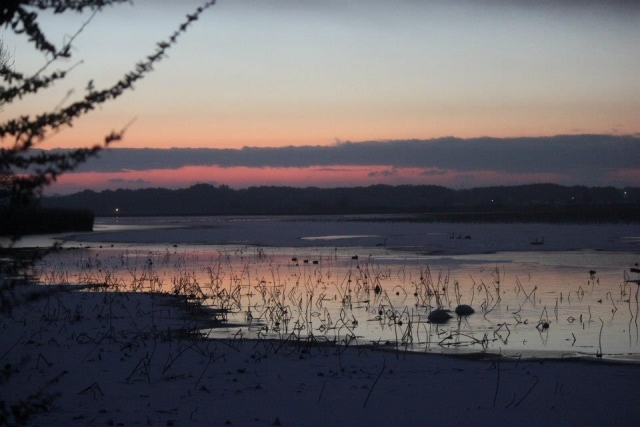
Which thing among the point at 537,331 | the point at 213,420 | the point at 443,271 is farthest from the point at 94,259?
the point at 213,420

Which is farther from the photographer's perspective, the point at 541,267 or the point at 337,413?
the point at 541,267

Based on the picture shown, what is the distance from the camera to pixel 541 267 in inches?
939

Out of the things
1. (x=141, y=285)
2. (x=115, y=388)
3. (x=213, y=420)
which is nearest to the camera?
(x=213, y=420)

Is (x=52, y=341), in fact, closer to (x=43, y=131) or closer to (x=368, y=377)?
(x=368, y=377)

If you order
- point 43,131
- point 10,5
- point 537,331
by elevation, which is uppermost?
point 10,5

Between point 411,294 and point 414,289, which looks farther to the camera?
point 414,289

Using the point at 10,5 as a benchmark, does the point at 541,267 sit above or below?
below

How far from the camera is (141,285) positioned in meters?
19.7

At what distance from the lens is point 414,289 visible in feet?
61.5

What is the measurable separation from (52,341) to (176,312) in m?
3.93

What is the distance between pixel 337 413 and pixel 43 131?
4.44 meters

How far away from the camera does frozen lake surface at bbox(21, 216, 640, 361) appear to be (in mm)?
12312

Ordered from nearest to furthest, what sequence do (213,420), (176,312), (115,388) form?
1. (213,420)
2. (115,388)
3. (176,312)

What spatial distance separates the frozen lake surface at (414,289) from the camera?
12.3 metres
